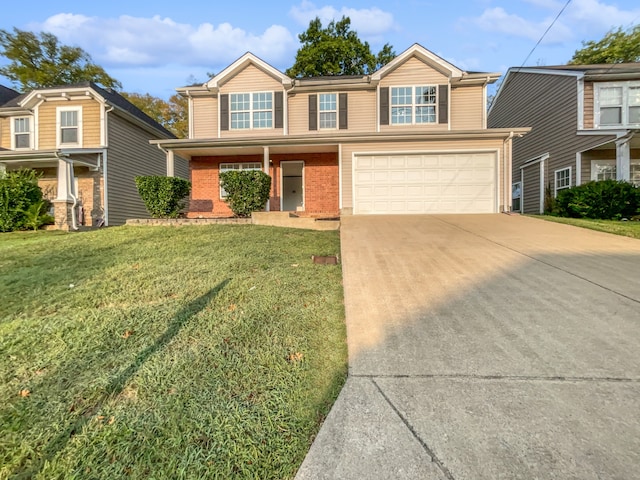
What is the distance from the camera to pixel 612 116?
1268 cm

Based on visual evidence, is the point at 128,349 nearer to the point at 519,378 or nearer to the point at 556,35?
the point at 519,378

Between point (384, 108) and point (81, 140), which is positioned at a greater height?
point (384, 108)

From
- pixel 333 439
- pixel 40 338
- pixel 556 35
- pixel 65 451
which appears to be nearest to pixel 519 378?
pixel 333 439

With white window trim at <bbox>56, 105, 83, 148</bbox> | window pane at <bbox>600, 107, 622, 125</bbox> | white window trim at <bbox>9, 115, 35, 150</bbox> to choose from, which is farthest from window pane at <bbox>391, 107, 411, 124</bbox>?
white window trim at <bbox>9, 115, 35, 150</bbox>

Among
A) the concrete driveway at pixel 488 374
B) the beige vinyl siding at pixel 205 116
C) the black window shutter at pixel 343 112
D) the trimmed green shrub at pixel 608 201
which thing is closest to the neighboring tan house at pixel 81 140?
the beige vinyl siding at pixel 205 116

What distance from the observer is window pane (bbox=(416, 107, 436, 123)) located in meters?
12.8

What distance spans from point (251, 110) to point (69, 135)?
25.4ft

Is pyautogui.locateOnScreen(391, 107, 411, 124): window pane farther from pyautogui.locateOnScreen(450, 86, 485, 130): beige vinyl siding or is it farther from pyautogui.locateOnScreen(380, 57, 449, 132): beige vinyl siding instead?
pyautogui.locateOnScreen(450, 86, 485, 130): beige vinyl siding

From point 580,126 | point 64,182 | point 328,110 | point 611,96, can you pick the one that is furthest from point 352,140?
point 611,96

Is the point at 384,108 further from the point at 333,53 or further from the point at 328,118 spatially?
the point at 333,53

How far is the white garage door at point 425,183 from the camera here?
11391 millimetres

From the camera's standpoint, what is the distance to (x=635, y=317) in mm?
3205

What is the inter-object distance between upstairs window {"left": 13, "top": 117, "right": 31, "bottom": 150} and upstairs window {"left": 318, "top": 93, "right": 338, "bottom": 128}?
40.3 ft

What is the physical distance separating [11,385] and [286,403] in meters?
1.81
